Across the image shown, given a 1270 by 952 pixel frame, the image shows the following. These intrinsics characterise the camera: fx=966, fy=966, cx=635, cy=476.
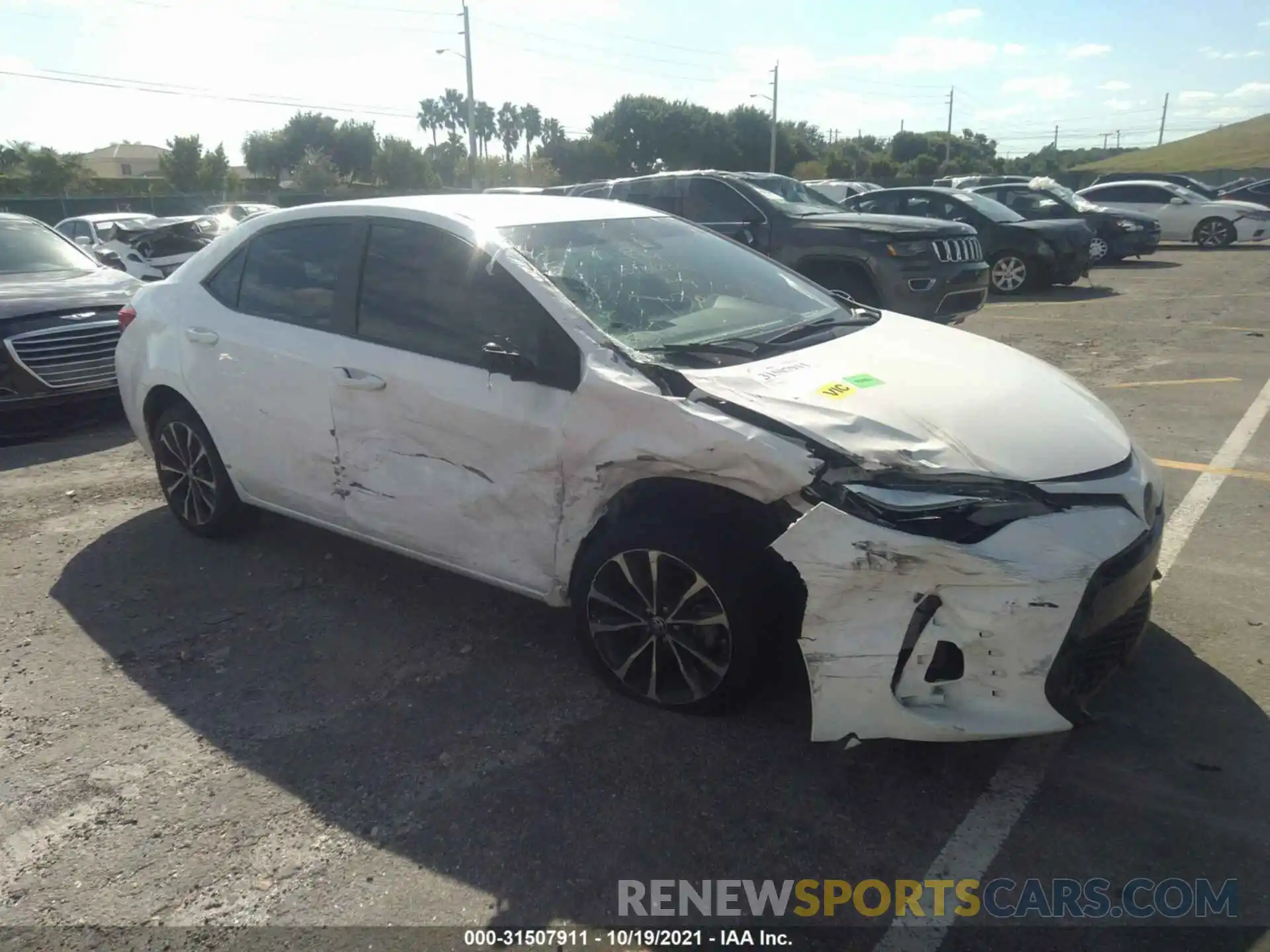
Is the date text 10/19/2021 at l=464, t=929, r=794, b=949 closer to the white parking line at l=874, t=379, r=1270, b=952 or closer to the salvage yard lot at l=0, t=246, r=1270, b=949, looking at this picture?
the salvage yard lot at l=0, t=246, r=1270, b=949

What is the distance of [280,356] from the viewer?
165 inches

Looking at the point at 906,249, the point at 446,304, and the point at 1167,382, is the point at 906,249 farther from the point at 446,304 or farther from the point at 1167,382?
→ the point at 446,304

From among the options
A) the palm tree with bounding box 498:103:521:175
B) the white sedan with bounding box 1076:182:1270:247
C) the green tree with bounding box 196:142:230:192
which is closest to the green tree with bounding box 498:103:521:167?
the palm tree with bounding box 498:103:521:175

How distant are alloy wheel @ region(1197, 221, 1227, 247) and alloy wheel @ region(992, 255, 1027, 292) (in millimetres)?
9777

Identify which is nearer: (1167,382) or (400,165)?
(1167,382)

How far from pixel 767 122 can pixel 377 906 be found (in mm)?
82162

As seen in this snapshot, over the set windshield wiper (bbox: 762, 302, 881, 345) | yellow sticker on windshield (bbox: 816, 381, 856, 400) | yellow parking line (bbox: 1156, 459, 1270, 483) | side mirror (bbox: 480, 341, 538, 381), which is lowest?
yellow parking line (bbox: 1156, 459, 1270, 483)

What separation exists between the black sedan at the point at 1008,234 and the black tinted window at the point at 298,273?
36.3 ft

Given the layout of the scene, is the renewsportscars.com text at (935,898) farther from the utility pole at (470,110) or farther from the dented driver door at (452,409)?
the utility pole at (470,110)

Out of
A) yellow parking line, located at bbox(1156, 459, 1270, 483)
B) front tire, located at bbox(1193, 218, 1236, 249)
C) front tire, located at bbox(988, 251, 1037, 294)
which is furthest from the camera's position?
front tire, located at bbox(1193, 218, 1236, 249)

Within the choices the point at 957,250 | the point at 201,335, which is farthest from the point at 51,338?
the point at 957,250

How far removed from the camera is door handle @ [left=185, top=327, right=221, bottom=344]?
14.8 ft

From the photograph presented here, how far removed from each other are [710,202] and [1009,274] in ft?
21.8

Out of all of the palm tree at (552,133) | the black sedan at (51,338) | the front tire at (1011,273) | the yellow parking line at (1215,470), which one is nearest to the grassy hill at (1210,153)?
the palm tree at (552,133)
